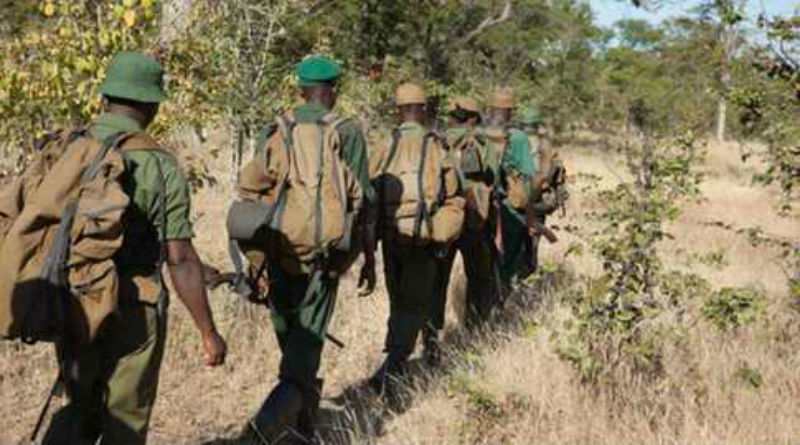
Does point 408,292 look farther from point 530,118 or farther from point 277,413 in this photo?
point 530,118

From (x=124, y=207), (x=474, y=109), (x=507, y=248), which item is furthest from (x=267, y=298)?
(x=507, y=248)

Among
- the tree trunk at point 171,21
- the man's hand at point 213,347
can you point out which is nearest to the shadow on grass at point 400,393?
the man's hand at point 213,347

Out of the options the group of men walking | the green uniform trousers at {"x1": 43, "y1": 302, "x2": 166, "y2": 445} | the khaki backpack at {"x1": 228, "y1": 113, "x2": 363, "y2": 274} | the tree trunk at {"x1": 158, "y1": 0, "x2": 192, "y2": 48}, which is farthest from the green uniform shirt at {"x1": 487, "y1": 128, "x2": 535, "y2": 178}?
the green uniform trousers at {"x1": 43, "y1": 302, "x2": 166, "y2": 445}

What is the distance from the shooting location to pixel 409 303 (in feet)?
18.2

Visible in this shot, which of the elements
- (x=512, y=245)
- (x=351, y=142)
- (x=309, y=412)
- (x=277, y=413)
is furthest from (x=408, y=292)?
(x=512, y=245)

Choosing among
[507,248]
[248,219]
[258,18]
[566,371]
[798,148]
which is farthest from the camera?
[507,248]

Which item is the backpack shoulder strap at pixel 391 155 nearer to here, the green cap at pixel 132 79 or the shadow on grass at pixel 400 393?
the shadow on grass at pixel 400 393

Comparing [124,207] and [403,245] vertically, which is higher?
[124,207]

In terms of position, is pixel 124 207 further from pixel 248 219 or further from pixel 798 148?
pixel 798 148

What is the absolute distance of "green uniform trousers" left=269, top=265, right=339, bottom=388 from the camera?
13.9 feet

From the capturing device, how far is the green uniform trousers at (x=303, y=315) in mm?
4242

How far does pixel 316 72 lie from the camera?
14.4 feet

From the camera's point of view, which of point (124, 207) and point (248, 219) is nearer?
point (124, 207)

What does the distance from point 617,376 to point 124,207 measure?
8.38 feet
